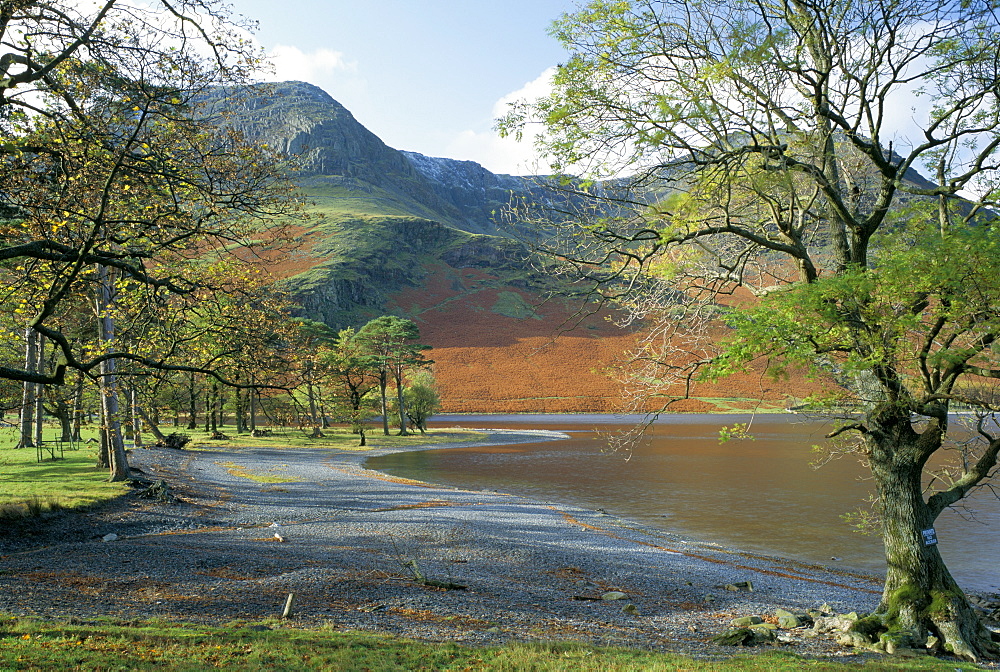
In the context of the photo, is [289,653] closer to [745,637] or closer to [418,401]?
[745,637]

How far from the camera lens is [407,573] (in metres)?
9.70

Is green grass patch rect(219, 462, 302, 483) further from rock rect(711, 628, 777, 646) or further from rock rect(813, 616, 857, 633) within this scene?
rock rect(813, 616, 857, 633)

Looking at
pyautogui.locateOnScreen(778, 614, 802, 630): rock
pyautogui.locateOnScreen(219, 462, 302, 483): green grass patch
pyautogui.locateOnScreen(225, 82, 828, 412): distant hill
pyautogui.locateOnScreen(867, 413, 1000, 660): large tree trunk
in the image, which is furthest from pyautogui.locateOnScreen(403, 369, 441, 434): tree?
pyautogui.locateOnScreen(867, 413, 1000, 660): large tree trunk

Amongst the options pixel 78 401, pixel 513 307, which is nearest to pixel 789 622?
pixel 78 401

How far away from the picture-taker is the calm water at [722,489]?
46.9ft

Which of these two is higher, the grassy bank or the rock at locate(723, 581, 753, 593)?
the grassy bank

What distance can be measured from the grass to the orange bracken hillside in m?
58.4

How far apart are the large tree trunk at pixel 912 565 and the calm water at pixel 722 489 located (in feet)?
3.00

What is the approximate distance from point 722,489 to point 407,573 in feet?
53.6

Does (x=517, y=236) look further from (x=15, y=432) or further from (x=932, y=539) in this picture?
(x=15, y=432)

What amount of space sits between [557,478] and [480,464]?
6002 millimetres

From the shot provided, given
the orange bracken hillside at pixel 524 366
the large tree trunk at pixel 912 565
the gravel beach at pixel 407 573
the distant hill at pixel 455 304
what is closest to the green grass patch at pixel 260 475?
the gravel beach at pixel 407 573

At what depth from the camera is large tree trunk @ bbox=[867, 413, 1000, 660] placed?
734 centimetres

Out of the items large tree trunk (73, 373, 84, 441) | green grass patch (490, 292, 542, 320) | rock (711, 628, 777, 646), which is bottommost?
rock (711, 628, 777, 646)
